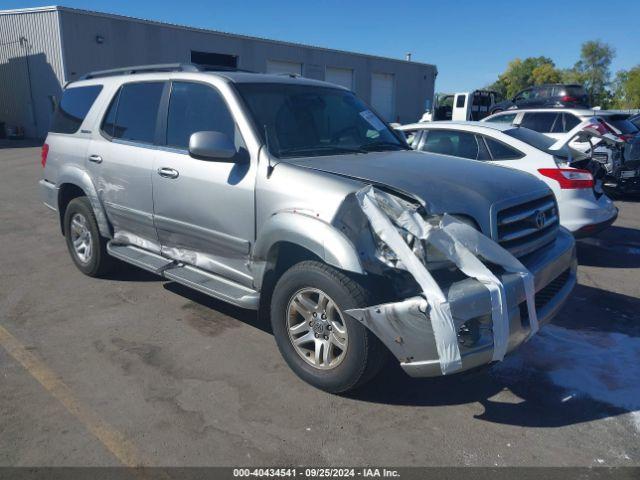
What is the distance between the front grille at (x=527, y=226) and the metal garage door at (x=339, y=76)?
30268mm

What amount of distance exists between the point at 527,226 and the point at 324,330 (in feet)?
5.21

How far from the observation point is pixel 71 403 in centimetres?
344

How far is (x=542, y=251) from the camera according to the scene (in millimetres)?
3922

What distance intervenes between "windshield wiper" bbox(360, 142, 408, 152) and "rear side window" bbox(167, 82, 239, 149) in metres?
1.13

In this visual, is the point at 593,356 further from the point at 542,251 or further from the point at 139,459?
the point at 139,459

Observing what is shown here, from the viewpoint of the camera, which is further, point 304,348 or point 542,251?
point 542,251

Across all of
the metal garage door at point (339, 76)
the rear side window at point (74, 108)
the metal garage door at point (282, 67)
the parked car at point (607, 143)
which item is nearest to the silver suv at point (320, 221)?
the rear side window at point (74, 108)

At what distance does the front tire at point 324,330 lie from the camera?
10.6 ft

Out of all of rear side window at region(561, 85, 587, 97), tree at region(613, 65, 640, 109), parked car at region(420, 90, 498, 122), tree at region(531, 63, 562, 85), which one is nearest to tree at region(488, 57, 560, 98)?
tree at region(531, 63, 562, 85)

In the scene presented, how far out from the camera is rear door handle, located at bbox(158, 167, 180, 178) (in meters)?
4.37

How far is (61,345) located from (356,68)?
32.7 metres

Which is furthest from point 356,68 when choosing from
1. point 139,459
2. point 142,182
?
point 139,459

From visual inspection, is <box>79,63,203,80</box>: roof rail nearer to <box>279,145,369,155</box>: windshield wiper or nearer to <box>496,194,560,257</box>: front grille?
<box>279,145,369,155</box>: windshield wiper

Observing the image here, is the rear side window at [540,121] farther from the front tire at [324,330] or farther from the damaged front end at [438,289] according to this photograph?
the front tire at [324,330]
